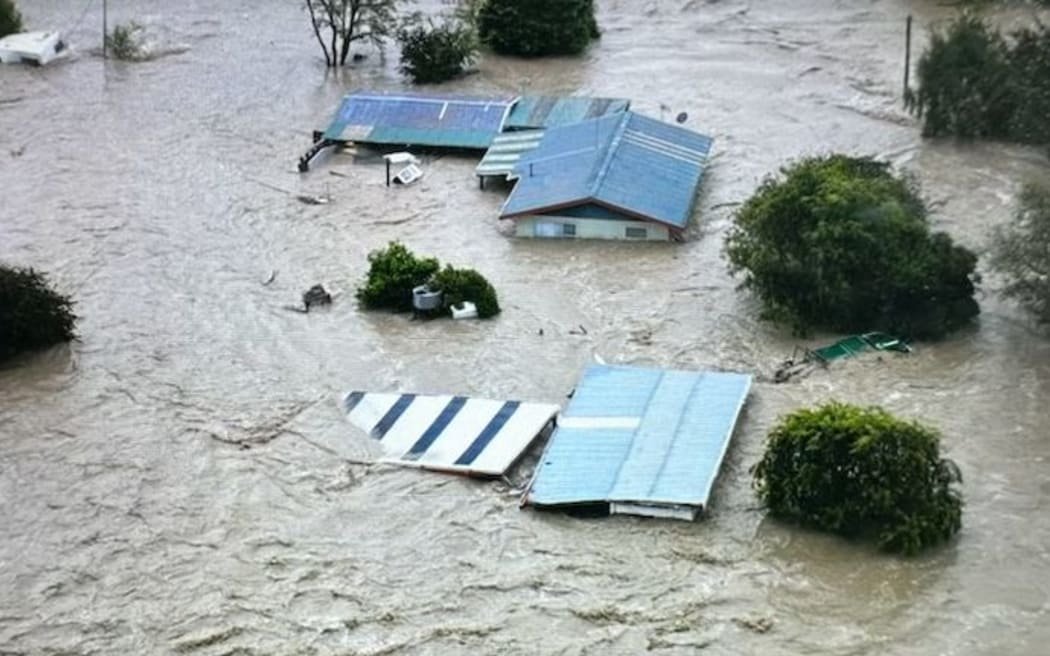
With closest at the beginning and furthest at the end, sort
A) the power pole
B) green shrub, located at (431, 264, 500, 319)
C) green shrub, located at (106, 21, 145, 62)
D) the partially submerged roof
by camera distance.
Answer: the partially submerged roof, green shrub, located at (431, 264, 500, 319), green shrub, located at (106, 21, 145, 62), the power pole

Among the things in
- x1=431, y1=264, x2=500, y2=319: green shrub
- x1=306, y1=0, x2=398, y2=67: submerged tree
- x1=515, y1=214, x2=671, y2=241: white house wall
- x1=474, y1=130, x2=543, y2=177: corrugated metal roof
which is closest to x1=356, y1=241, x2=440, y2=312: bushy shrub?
x1=431, y1=264, x2=500, y2=319: green shrub

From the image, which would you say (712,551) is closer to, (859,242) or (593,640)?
(593,640)

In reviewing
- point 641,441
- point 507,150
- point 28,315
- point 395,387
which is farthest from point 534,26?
point 641,441

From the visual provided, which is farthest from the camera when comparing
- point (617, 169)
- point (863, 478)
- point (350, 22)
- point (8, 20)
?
point (8, 20)

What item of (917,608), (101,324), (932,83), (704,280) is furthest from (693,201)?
(917,608)

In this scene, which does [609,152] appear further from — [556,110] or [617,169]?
[556,110]

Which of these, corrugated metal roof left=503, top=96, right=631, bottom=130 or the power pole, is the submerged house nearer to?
corrugated metal roof left=503, top=96, right=631, bottom=130

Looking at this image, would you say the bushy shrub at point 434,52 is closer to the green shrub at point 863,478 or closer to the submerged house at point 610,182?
the submerged house at point 610,182
